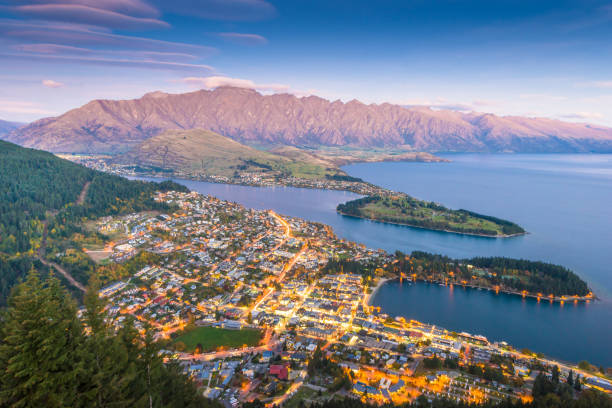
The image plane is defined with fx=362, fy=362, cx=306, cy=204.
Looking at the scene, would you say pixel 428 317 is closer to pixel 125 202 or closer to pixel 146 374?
pixel 146 374

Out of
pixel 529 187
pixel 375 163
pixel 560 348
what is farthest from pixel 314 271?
pixel 375 163

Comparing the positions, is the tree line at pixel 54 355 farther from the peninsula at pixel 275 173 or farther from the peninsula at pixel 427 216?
the peninsula at pixel 275 173

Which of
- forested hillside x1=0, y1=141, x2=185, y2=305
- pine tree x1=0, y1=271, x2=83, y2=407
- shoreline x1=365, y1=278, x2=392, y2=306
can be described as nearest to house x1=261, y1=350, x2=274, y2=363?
shoreline x1=365, y1=278, x2=392, y2=306

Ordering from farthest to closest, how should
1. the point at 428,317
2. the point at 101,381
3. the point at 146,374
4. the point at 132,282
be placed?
the point at 132,282, the point at 428,317, the point at 146,374, the point at 101,381

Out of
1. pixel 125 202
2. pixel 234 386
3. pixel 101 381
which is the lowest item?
pixel 234 386

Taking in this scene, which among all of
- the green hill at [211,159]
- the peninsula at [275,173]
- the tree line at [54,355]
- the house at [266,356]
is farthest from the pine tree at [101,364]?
the green hill at [211,159]

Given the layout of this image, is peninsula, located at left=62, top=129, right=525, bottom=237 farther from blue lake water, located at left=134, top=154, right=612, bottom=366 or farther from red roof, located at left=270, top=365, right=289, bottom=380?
red roof, located at left=270, top=365, right=289, bottom=380
